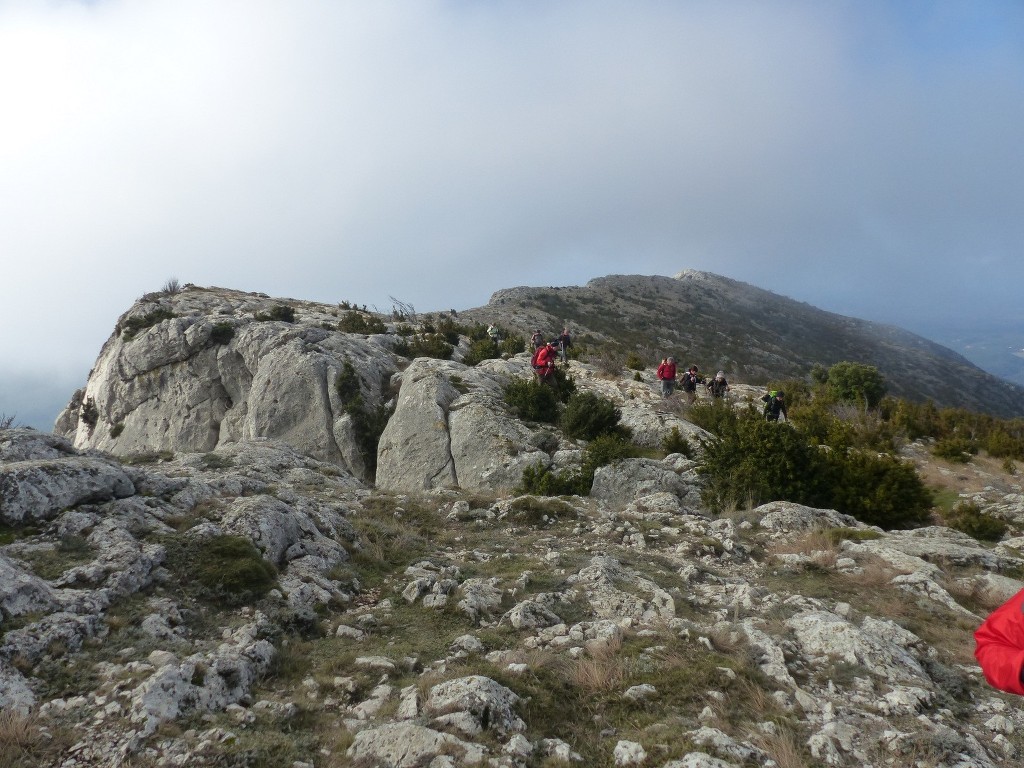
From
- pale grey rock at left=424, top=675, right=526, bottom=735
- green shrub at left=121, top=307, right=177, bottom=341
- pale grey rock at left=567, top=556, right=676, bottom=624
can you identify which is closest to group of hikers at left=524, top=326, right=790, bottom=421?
pale grey rock at left=567, top=556, right=676, bottom=624

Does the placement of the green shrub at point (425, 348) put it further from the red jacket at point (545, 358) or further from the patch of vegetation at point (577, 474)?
the patch of vegetation at point (577, 474)

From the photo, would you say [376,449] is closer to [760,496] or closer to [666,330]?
[760,496]

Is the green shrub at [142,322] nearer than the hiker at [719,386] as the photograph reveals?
No

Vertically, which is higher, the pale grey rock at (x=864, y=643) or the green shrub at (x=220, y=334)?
the green shrub at (x=220, y=334)

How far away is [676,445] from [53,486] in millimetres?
13764

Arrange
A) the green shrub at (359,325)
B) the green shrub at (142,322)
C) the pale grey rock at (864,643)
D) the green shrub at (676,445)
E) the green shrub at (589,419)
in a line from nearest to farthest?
the pale grey rock at (864,643) < the green shrub at (676,445) < the green shrub at (589,419) < the green shrub at (142,322) < the green shrub at (359,325)

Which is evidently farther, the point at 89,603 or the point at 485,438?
the point at 485,438

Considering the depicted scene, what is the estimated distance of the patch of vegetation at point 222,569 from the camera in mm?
6473

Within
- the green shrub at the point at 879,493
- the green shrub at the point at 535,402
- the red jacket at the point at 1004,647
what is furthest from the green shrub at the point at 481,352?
the red jacket at the point at 1004,647

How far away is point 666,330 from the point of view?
70875 mm

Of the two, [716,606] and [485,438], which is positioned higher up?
[485,438]

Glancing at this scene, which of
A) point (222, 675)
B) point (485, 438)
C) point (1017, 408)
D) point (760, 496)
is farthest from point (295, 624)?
point (1017, 408)

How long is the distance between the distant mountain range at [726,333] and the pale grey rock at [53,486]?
3603cm

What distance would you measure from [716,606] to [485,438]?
428 inches
